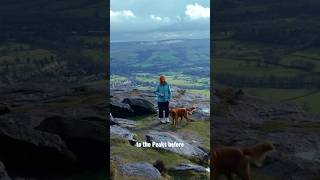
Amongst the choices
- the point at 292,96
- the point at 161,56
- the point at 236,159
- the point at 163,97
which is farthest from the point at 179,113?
the point at 292,96

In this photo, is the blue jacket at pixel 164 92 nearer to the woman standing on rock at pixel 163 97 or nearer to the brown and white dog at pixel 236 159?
the woman standing on rock at pixel 163 97

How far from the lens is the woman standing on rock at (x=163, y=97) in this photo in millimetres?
10656

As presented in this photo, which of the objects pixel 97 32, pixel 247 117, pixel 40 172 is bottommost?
pixel 40 172

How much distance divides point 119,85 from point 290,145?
275 centimetres

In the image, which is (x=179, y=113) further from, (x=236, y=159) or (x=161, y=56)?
(x=236, y=159)

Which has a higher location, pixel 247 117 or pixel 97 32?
pixel 97 32

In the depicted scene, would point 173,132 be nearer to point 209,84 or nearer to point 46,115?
point 209,84

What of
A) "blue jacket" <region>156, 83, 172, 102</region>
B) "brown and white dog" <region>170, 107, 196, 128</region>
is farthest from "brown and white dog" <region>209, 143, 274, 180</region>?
"blue jacket" <region>156, 83, 172, 102</region>

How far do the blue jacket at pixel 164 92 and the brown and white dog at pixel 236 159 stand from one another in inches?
41.9

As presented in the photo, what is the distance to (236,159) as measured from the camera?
1047 cm

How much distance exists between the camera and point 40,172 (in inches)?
433

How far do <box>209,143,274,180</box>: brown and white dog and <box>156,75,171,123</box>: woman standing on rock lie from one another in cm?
91

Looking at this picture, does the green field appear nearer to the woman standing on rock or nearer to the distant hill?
the distant hill

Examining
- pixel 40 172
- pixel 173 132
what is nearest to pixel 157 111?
pixel 173 132
